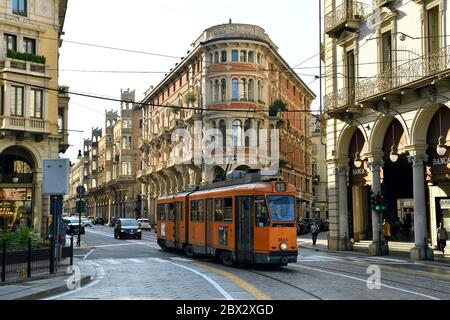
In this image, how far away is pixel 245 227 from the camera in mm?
20594

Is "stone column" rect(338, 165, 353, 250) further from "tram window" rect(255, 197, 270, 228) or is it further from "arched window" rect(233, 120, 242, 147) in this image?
"arched window" rect(233, 120, 242, 147)

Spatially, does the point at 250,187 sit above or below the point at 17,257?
above

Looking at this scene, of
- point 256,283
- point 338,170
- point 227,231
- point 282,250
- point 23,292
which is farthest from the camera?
point 338,170

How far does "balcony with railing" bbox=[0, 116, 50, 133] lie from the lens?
3631 centimetres

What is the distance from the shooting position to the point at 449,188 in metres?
28.4

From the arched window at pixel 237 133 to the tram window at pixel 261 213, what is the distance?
34.9m

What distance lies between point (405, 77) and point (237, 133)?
96.8 ft

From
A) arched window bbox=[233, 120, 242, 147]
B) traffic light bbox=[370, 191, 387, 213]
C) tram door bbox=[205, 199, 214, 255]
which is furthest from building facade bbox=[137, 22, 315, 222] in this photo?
tram door bbox=[205, 199, 214, 255]

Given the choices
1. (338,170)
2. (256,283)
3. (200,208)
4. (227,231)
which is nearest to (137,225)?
(338,170)

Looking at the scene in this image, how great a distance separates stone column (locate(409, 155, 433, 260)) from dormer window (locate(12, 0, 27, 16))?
25.4 meters

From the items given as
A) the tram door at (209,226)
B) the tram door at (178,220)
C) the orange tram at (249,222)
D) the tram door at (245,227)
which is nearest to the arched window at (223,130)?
the tram door at (178,220)

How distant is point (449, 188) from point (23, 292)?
2085cm

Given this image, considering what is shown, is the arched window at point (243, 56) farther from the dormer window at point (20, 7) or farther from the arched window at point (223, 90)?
the dormer window at point (20, 7)

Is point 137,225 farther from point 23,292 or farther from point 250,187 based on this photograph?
point 23,292
